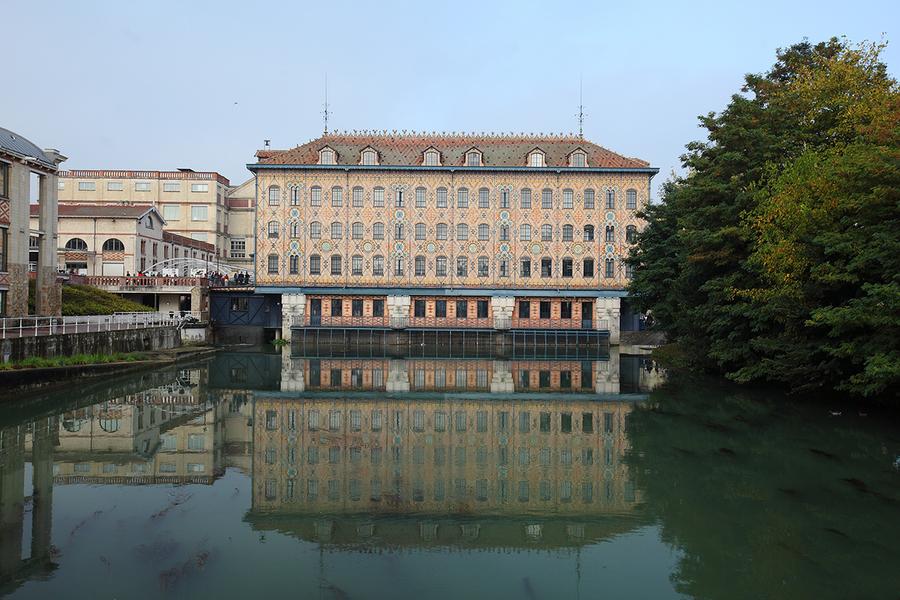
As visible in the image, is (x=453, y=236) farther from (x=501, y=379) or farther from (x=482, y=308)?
(x=501, y=379)

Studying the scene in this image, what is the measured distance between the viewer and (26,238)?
2825 centimetres

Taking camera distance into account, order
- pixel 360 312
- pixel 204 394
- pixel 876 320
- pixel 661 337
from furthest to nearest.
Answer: pixel 661 337
pixel 360 312
pixel 204 394
pixel 876 320

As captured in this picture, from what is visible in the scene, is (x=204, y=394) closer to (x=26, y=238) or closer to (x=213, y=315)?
(x=26, y=238)

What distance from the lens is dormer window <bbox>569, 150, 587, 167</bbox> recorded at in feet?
145

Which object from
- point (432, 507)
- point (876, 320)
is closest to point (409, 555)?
point (432, 507)

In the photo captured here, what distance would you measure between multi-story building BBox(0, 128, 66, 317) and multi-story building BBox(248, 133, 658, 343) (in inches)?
574

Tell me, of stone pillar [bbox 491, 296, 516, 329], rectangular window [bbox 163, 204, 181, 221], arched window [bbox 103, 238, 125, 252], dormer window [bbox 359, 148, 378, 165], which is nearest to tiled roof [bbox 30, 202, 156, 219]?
arched window [bbox 103, 238, 125, 252]

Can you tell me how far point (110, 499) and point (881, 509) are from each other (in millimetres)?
11723

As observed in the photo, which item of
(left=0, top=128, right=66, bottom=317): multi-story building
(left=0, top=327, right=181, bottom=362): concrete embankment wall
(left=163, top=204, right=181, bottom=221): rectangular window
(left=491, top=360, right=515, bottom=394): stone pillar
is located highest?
(left=163, top=204, right=181, bottom=221): rectangular window

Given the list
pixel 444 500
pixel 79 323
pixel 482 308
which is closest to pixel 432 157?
pixel 482 308

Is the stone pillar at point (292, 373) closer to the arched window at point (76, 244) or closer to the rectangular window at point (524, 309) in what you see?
the rectangular window at point (524, 309)

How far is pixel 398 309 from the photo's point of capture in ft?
144

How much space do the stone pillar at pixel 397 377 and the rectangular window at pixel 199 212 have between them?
38217 millimetres

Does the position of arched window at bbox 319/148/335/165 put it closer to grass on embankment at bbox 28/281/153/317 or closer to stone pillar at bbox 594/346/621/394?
grass on embankment at bbox 28/281/153/317
